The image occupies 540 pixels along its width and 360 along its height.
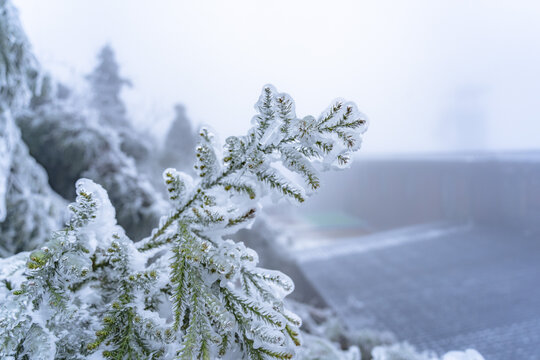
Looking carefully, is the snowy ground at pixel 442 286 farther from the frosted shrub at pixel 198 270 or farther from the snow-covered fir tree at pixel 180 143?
the frosted shrub at pixel 198 270

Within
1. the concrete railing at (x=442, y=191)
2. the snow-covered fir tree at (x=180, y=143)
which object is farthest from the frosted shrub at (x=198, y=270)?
the snow-covered fir tree at (x=180, y=143)

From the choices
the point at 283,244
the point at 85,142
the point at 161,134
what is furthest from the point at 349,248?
the point at 85,142

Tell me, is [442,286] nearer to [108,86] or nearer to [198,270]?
[198,270]

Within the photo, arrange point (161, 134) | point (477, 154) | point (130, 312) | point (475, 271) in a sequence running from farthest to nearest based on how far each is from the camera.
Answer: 1. point (477, 154)
2. point (161, 134)
3. point (475, 271)
4. point (130, 312)

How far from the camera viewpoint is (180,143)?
6.79 m

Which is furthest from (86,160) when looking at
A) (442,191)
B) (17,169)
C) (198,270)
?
(442,191)

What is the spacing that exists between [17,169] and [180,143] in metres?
5.32

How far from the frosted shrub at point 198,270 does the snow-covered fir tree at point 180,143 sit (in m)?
5.66

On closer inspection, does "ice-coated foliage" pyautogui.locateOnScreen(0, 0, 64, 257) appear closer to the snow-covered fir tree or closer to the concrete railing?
the concrete railing

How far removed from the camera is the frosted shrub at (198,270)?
1.65ft

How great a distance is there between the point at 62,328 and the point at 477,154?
38.1ft

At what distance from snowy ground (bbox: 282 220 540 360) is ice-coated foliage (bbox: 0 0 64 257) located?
4045mm

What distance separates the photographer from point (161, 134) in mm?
6594

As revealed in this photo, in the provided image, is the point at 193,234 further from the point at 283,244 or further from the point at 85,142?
the point at 283,244
